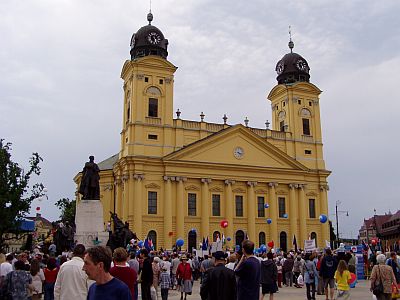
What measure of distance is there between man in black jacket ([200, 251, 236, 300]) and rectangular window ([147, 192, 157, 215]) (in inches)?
1455

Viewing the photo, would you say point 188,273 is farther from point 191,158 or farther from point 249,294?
point 191,158

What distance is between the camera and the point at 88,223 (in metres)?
19.5

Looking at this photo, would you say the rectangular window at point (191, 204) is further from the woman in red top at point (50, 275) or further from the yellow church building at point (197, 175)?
the woman in red top at point (50, 275)

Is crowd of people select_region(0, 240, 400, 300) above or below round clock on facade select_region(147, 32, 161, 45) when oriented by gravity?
below

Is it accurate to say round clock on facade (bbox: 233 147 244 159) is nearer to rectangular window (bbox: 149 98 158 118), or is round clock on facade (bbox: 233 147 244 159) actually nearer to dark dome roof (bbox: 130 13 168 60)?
rectangular window (bbox: 149 98 158 118)

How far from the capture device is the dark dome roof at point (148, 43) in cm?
4803

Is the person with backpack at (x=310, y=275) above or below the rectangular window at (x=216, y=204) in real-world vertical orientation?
below

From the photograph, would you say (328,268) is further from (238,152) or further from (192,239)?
(238,152)

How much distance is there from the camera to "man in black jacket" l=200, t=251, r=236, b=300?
723 centimetres

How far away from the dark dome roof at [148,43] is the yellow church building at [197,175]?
101 mm

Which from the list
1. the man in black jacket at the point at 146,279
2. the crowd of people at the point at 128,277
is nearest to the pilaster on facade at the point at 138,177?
the crowd of people at the point at 128,277

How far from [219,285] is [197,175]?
38584 mm

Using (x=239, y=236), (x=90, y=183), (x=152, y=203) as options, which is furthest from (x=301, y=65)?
(x=90, y=183)

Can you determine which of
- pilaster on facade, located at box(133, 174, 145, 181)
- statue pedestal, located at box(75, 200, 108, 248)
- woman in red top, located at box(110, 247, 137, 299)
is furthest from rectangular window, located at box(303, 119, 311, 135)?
woman in red top, located at box(110, 247, 137, 299)
